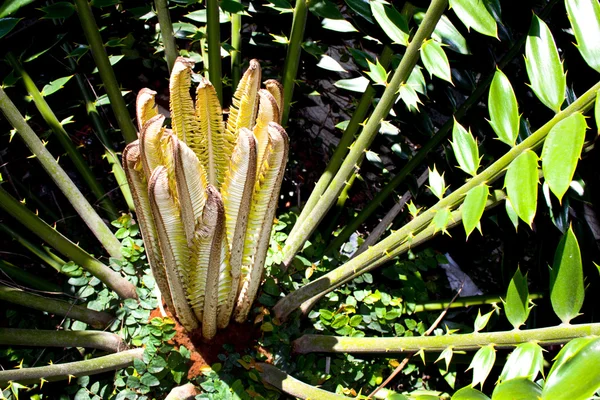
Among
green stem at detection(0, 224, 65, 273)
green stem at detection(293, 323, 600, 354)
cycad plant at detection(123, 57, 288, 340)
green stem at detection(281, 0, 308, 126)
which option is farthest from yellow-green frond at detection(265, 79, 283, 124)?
green stem at detection(0, 224, 65, 273)

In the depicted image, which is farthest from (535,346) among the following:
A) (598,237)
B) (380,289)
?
(598,237)

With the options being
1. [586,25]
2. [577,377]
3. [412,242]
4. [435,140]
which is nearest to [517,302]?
[412,242]

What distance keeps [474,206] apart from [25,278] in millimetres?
1179

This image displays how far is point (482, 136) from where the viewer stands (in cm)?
182

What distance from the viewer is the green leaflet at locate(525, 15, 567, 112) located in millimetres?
1032

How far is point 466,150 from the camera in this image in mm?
1221

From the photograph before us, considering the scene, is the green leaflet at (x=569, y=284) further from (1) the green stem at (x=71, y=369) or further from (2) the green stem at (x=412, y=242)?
(1) the green stem at (x=71, y=369)

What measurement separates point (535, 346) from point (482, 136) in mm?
927

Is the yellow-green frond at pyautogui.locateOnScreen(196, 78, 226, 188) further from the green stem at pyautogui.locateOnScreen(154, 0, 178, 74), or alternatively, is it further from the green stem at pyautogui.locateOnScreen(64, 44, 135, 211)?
the green stem at pyautogui.locateOnScreen(64, 44, 135, 211)

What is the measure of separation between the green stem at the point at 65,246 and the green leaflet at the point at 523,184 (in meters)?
1.00

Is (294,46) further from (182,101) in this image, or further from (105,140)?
(105,140)

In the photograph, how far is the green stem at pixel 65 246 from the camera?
137cm

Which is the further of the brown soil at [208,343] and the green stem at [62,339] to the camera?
the brown soil at [208,343]

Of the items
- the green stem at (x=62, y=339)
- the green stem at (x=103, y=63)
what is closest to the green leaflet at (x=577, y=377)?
the green stem at (x=62, y=339)
